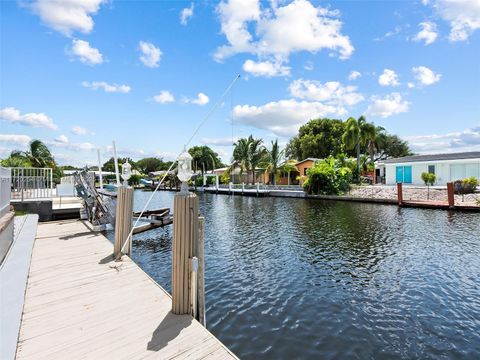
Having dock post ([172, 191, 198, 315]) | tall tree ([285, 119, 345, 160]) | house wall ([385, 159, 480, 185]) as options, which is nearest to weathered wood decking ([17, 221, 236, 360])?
dock post ([172, 191, 198, 315])

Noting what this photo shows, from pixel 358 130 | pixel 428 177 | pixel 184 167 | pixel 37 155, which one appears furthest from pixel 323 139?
pixel 184 167

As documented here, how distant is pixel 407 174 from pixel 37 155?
137ft

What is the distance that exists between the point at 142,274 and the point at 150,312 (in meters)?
1.72

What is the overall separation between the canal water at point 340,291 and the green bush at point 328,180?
1751 cm

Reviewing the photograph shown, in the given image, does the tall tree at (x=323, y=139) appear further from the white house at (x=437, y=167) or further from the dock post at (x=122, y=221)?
the dock post at (x=122, y=221)

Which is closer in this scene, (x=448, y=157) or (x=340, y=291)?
(x=340, y=291)

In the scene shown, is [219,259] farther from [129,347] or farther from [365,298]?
[129,347]

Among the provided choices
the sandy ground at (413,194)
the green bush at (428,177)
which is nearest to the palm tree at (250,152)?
the sandy ground at (413,194)

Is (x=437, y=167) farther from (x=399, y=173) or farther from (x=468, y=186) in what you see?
(x=468, y=186)

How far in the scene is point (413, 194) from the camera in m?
26.0

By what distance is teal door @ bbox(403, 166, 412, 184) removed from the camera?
3322 centimetres

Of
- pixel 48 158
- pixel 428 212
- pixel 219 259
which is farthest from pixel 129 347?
pixel 48 158

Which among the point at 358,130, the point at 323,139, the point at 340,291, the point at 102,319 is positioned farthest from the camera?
the point at 323,139

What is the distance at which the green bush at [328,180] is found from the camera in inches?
1228
